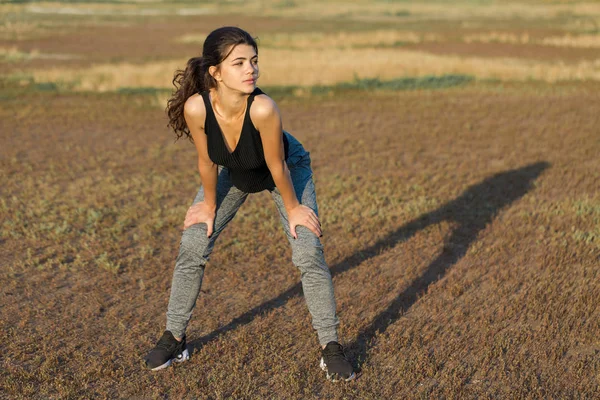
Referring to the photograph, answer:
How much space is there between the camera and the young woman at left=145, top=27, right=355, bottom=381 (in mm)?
4395

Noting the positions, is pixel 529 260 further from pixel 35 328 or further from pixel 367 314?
pixel 35 328

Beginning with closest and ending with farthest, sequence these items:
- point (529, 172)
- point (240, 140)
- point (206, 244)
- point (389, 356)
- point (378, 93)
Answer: point (240, 140) < point (206, 244) < point (389, 356) < point (529, 172) < point (378, 93)

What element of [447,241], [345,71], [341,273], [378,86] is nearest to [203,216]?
[341,273]

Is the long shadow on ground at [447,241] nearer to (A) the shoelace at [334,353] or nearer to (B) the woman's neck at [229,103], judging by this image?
(A) the shoelace at [334,353]

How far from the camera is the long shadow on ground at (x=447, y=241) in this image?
5.99 meters

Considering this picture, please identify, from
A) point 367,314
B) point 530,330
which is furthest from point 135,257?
point 530,330

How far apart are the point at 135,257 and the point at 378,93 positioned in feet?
53.9

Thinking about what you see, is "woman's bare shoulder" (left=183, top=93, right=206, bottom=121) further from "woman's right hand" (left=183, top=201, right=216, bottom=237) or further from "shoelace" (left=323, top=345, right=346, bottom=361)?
"shoelace" (left=323, top=345, right=346, bottom=361)

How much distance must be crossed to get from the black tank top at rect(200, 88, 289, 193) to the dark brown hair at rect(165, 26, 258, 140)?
0.38 ft

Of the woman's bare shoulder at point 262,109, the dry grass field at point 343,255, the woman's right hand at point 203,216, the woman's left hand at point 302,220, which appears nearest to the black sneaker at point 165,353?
the dry grass field at point 343,255

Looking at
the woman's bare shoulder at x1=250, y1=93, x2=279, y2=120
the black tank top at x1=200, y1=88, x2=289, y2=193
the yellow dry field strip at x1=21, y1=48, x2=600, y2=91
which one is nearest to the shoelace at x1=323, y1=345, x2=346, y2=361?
the black tank top at x1=200, y1=88, x2=289, y2=193

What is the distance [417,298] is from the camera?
663cm

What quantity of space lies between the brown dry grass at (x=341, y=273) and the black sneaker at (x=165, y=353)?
0.13 meters

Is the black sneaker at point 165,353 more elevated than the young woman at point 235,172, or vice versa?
the young woman at point 235,172
